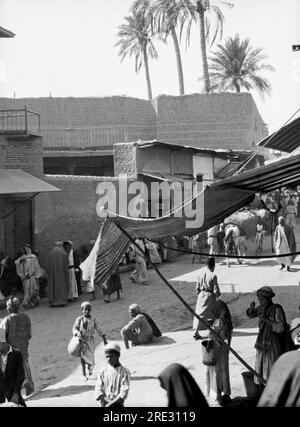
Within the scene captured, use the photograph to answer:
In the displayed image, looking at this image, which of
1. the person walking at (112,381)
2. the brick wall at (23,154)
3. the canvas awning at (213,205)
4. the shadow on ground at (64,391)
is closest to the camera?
the person walking at (112,381)

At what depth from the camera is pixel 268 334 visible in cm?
690

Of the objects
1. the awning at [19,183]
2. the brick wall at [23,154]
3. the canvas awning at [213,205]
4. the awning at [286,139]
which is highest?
the brick wall at [23,154]

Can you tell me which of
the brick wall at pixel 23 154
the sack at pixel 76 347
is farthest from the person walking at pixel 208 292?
the brick wall at pixel 23 154

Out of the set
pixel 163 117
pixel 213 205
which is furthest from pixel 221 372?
pixel 163 117

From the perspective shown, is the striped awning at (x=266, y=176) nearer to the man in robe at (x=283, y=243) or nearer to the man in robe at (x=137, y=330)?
the man in robe at (x=137, y=330)

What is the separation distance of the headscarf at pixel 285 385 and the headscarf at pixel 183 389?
31 centimetres

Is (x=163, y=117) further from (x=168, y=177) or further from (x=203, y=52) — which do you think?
(x=168, y=177)

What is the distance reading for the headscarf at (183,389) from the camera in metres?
2.92

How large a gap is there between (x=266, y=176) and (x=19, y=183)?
34.0 feet

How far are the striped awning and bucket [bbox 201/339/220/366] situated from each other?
6.10 feet

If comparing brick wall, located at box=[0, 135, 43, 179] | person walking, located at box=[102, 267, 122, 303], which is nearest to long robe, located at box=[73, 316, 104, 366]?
person walking, located at box=[102, 267, 122, 303]
